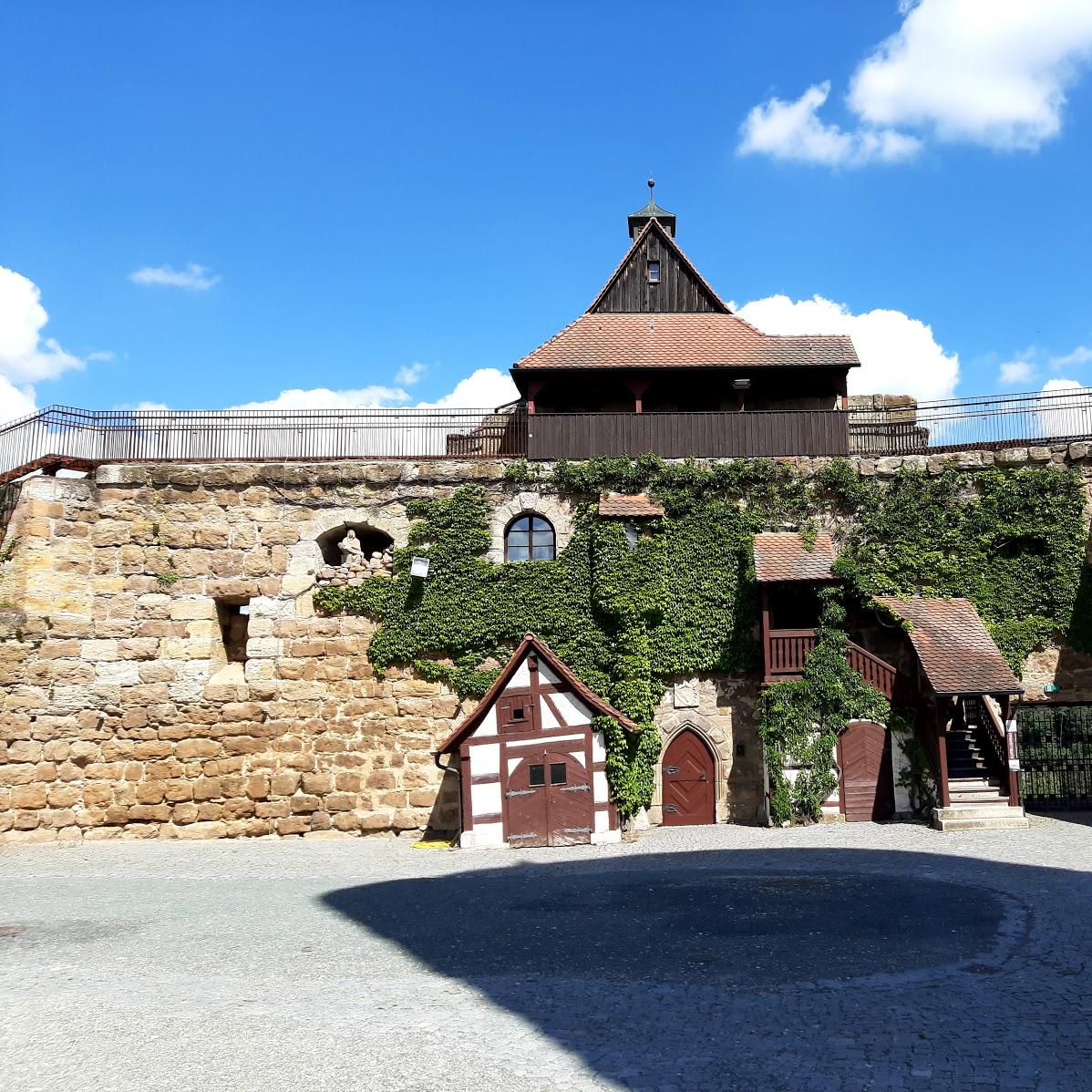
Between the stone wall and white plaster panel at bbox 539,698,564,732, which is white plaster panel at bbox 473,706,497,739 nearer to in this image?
white plaster panel at bbox 539,698,564,732

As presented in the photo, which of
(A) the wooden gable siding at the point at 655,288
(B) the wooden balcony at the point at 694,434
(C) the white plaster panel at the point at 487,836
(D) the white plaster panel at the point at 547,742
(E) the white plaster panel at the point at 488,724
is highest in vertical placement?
(A) the wooden gable siding at the point at 655,288

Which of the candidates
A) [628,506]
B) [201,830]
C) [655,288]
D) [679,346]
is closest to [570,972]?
[628,506]

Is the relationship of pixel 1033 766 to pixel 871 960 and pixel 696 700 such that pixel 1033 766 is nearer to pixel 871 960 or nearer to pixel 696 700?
pixel 696 700

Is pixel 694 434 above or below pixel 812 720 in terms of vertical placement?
above

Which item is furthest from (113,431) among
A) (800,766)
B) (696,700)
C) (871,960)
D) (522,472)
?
(871,960)

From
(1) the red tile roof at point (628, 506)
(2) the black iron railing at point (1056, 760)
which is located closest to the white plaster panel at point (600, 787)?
(1) the red tile roof at point (628, 506)

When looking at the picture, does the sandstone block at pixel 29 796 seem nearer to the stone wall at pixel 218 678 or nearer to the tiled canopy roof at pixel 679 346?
the stone wall at pixel 218 678

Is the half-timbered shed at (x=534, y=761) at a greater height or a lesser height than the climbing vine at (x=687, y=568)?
lesser

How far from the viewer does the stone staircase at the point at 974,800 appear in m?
15.5

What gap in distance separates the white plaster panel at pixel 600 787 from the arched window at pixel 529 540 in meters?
4.58

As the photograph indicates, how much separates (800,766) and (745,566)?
12.8ft

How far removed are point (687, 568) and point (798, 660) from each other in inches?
108

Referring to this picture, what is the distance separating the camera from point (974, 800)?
15875 mm

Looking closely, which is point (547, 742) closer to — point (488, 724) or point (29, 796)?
point (488, 724)
